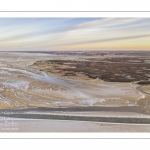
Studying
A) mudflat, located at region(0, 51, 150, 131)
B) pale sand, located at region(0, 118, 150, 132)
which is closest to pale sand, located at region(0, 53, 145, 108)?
mudflat, located at region(0, 51, 150, 131)

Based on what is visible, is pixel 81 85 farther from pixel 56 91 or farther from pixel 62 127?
pixel 62 127

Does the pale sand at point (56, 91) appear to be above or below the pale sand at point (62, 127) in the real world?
above

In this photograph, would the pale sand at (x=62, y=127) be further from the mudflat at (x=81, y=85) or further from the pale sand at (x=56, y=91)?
the pale sand at (x=56, y=91)

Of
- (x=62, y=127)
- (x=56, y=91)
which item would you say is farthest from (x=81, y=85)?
(x=62, y=127)

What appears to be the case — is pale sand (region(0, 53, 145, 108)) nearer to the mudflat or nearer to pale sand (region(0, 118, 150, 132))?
the mudflat

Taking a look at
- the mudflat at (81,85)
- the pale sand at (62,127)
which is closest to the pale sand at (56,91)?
the mudflat at (81,85)

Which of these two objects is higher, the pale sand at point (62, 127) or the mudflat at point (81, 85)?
the mudflat at point (81, 85)

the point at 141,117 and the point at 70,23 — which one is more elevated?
the point at 70,23
